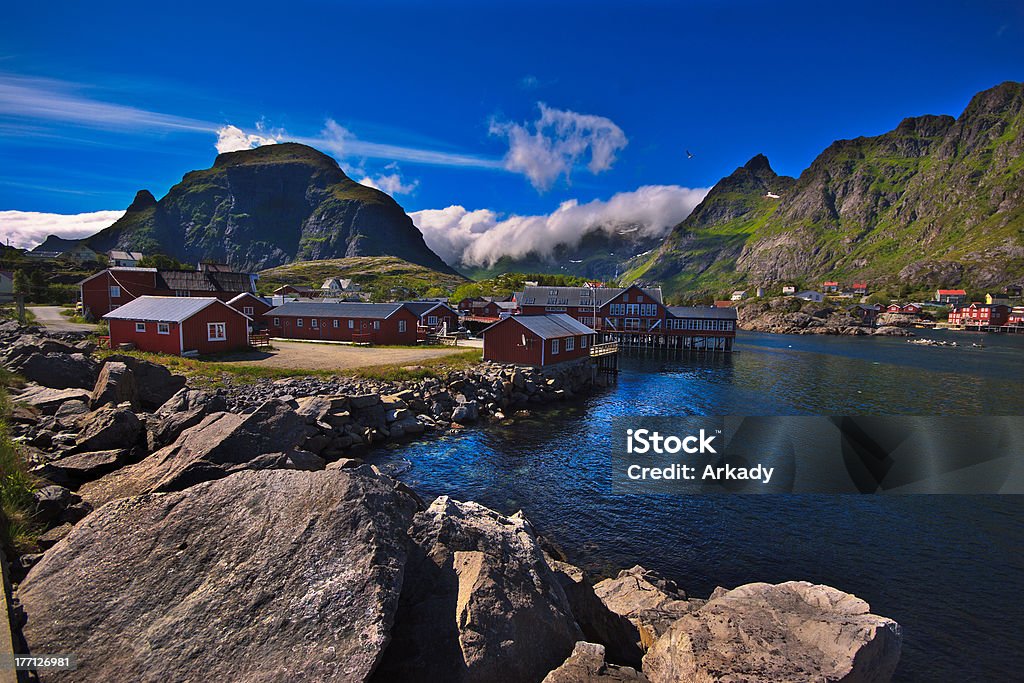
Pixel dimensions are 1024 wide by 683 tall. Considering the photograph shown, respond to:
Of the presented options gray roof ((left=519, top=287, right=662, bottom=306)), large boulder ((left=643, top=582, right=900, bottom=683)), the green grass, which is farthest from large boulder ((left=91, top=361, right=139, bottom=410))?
gray roof ((left=519, top=287, right=662, bottom=306))

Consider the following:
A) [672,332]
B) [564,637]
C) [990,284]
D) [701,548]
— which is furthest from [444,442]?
[990,284]

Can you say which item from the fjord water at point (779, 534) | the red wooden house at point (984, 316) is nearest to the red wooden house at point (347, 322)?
the fjord water at point (779, 534)

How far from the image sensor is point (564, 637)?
668 cm

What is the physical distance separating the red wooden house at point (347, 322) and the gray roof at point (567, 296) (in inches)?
1340

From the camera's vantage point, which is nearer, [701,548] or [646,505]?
[701,548]

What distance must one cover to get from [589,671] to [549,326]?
128ft

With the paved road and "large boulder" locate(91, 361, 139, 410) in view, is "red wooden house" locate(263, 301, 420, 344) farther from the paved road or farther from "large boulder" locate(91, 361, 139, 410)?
"large boulder" locate(91, 361, 139, 410)

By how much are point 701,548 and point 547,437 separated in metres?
13.5

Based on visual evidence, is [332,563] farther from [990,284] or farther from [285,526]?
[990,284]

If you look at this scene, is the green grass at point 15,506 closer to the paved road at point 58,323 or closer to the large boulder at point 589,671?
the large boulder at point 589,671

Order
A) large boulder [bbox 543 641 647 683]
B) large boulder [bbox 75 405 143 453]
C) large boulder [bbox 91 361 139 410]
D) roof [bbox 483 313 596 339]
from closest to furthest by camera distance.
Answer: large boulder [bbox 543 641 647 683]
large boulder [bbox 75 405 143 453]
large boulder [bbox 91 361 139 410]
roof [bbox 483 313 596 339]

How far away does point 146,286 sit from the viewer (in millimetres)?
64625

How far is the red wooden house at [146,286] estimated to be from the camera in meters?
57.3

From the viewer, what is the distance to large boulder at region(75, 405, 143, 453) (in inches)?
539
